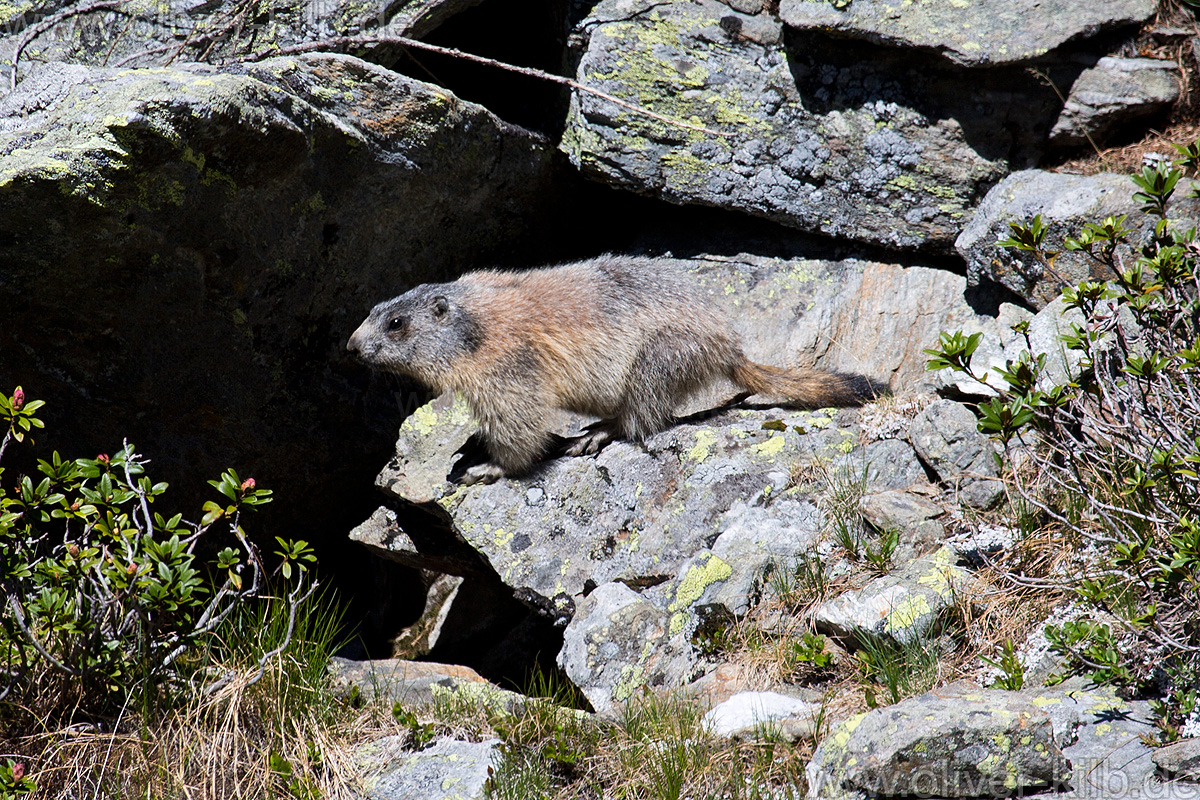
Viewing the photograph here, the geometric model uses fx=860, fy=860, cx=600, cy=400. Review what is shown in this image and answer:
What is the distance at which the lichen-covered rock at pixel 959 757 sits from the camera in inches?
149

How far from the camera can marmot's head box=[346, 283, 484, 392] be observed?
7543 millimetres

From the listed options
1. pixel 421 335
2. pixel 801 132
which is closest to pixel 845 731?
pixel 421 335

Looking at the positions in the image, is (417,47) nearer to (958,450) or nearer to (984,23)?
(984,23)

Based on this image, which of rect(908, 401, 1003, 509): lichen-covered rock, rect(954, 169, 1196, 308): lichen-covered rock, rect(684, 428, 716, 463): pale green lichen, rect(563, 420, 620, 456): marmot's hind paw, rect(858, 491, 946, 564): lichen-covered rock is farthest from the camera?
rect(563, 420, 620, 456): marmot's hind paw

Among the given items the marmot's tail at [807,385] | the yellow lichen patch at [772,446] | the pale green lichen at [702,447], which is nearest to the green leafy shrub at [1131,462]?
the marmot's tail at [807,385]

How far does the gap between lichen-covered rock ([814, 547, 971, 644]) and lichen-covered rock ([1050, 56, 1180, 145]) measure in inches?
173

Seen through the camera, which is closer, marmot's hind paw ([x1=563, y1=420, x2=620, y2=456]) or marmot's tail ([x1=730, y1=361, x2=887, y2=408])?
marmot's tail ([x1=730, y1=361, x2=887, y2=408])

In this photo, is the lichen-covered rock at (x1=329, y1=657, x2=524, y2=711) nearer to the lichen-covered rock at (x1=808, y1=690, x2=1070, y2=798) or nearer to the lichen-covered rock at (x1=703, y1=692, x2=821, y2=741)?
the lichen-covered rock at (x1=703, y1=692, x2=821, y2=741)

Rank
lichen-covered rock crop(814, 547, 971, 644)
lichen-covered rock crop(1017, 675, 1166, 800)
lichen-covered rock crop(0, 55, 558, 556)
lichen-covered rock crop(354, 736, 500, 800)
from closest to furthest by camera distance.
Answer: lichen-covered rock crop(1017, 675, 1166, 800) → lichen-covered rock crop(354, 736, 500, 800) → lichen-covered rock crop(814, 547, 971, 644) → lichen-covered rock crop(0, 55, 558, 556)

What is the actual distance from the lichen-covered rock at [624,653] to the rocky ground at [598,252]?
2cm

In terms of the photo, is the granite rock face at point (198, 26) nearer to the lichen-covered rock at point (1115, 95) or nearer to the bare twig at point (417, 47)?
the bare twig at point (417, 47)

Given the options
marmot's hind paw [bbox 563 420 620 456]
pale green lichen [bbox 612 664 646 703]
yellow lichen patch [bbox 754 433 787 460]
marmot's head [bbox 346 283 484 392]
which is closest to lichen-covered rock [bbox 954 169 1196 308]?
yellow lichen patch [bbox 754 433 787 460]

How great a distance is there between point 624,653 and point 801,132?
5.05 meters

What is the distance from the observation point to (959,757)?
12.5ft
